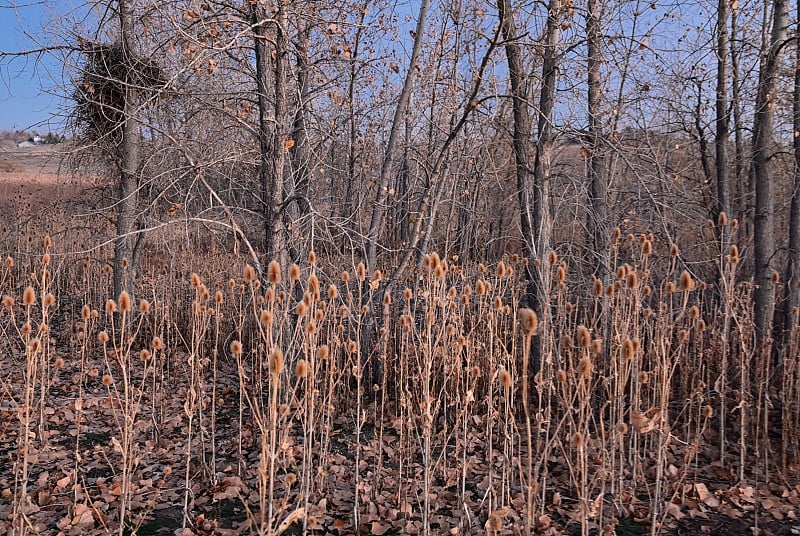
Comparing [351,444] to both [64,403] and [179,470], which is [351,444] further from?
[64,403]

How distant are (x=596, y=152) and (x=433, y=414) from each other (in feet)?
9.05

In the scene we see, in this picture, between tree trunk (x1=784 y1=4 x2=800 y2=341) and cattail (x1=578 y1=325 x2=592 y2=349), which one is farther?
tree trunk (x1=784 y1=4 x2=800 y2=341)

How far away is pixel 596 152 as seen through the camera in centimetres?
484

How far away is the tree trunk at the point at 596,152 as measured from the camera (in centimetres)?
473

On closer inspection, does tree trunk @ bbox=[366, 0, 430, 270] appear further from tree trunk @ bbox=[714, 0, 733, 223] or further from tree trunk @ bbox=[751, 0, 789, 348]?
tree trunk @ bbox=[751, 0, 789, 348]

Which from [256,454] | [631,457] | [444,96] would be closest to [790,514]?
[631,457]

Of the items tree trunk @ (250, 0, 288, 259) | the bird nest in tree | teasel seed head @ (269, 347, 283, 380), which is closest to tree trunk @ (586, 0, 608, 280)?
tree trunk @ (250, 0, 288, 259)

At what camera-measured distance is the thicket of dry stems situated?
2.46m

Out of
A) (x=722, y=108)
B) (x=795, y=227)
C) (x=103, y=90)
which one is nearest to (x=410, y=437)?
(x=795, y=227)

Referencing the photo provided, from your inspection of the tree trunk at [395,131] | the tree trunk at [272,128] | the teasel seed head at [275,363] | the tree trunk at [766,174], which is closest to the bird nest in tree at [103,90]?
the tree trunk at [272,128]

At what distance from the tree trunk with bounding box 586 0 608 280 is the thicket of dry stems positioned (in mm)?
510

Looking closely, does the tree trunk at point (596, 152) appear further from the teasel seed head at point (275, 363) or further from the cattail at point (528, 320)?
the teasel seed head at point (275, 363)

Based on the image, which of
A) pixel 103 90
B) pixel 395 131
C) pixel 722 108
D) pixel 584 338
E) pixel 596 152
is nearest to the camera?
pixel 584 338

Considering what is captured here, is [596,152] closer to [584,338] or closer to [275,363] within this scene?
[584,338]
